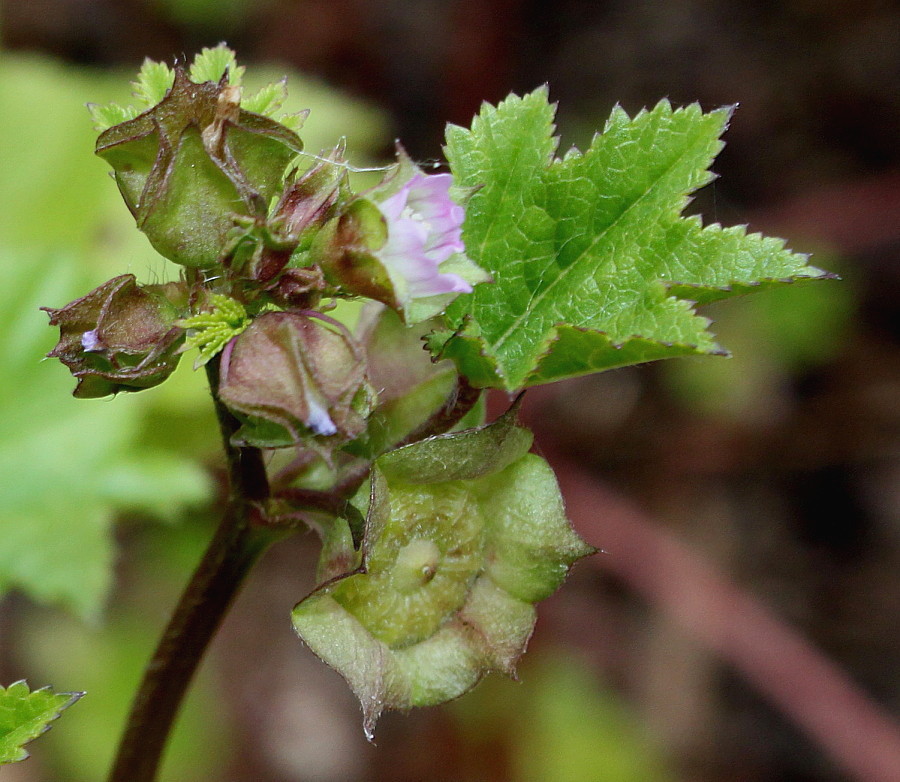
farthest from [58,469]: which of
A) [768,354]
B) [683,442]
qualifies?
[768,354]

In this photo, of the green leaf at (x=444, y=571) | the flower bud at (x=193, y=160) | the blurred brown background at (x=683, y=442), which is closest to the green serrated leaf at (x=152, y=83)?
the flower bud at (x=193, y=160)

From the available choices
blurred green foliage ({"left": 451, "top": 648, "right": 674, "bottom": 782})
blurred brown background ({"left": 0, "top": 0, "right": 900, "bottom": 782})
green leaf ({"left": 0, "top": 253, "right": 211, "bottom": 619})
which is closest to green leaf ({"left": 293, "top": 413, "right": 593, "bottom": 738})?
green leaf ({"left": 0, "top": 253, "right": 211, "bottom": 619})

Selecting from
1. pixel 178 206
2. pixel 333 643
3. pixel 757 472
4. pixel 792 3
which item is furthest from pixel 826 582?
pixel 178 206

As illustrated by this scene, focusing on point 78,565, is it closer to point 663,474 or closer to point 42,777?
point 42,777

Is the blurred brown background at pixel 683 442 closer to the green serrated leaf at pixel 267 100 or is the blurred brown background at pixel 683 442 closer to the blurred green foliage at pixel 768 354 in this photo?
the blurred green foliage at pixel 768 354

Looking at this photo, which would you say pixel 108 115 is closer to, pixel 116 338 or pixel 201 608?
pixel 116 338
